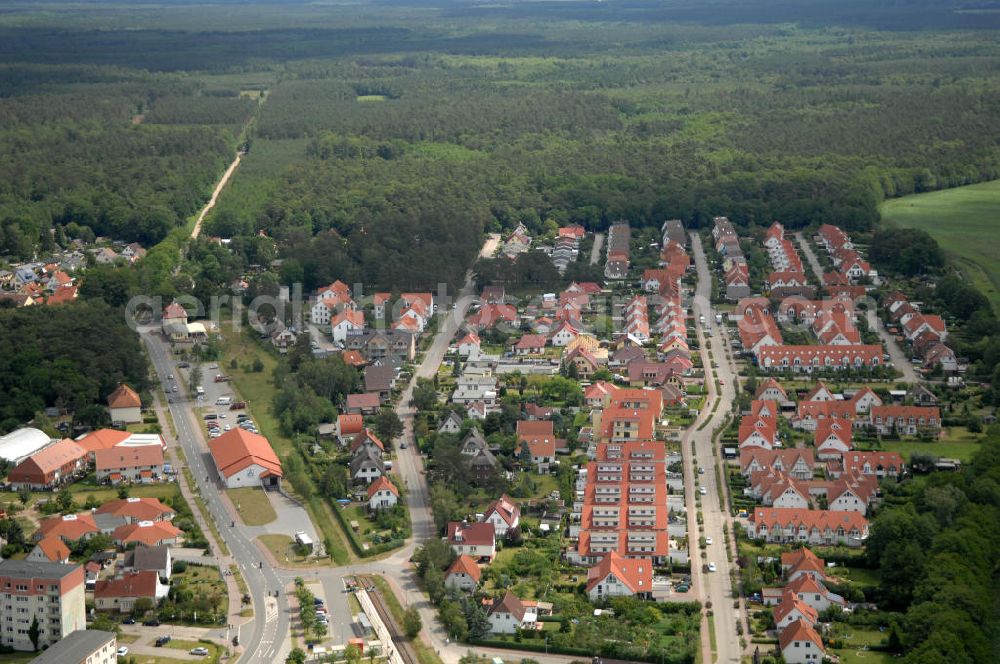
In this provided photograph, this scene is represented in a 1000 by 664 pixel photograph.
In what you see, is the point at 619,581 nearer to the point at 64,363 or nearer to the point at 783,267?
the point at 64,363

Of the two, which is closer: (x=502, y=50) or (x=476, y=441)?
(x=476, y=441)

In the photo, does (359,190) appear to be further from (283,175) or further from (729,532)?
(729,532)

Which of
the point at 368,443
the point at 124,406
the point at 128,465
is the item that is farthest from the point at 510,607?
the point at 124,406

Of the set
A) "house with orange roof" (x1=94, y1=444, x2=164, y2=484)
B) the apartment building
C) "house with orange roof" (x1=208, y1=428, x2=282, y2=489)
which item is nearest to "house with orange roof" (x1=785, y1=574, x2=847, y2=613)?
"house with orange roof" (x1=208, y1=428, x2=282, y2=489)

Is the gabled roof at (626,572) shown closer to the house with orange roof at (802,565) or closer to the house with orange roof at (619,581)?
the house with orange roof at (619,581)

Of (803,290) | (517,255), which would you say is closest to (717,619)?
(803,290)

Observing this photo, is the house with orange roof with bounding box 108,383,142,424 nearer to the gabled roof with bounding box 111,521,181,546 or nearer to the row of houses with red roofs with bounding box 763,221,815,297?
the gabled roof with bounding box 111,521,181,546
